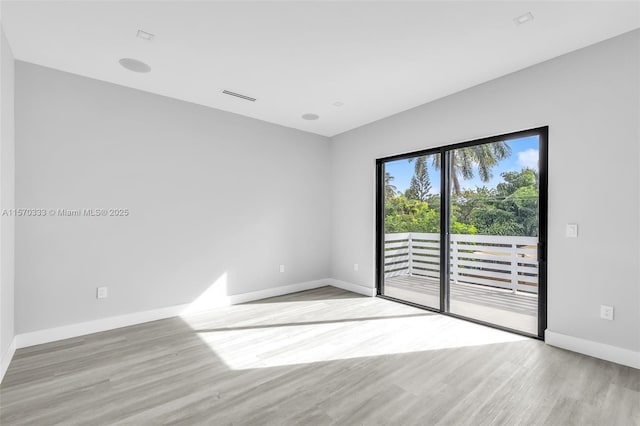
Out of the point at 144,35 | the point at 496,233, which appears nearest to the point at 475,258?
the point at 496,233

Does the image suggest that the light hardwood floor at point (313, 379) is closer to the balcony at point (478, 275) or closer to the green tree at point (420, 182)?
the balcony at point (478, 275)

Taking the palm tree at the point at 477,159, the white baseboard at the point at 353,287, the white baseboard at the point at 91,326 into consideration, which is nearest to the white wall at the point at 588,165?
the palm tree at the point at 477,159

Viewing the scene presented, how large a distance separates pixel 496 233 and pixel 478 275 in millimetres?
547

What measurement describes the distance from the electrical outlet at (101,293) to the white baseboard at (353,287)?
3184 mm

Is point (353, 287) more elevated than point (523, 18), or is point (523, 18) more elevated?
point (523, 18)

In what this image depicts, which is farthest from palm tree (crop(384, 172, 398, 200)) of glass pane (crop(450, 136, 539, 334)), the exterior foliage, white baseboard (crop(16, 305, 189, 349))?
white baseboard (crop(16, 305, 189, 349))

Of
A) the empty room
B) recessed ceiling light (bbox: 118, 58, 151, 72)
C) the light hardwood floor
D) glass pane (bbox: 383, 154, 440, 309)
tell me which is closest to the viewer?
the light hardwood floor

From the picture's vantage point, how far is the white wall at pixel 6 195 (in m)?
2.31

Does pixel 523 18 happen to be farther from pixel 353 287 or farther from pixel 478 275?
pixel 353 287

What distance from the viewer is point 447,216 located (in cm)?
376

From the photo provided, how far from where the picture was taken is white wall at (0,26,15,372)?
231 centimetres

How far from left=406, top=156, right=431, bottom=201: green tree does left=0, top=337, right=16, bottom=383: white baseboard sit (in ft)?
14.4

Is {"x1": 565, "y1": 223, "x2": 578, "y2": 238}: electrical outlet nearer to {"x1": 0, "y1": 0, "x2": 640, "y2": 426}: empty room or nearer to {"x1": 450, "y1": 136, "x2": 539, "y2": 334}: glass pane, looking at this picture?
{"x1": 0, "y1": 0, "x2": 640, "y2": 426}: empty room

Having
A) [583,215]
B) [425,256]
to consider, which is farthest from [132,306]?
[583,215]
